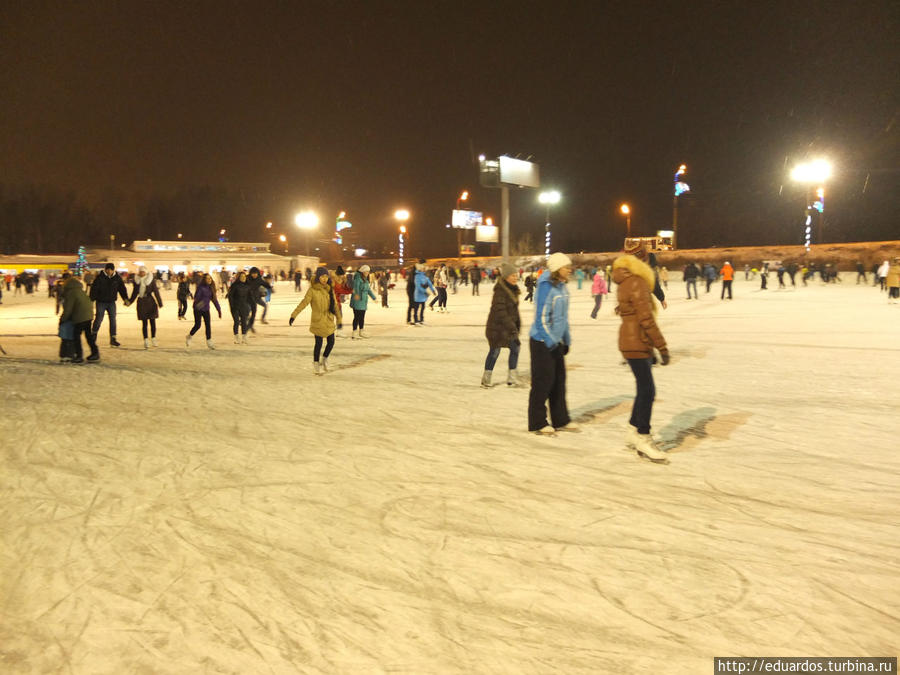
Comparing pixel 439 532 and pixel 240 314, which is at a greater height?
pixel 240 314

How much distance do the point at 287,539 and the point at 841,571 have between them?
98.6 inches

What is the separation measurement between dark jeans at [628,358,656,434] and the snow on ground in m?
0.30

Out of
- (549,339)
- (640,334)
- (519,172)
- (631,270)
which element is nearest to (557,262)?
(549,339)

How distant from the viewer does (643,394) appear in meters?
4.39

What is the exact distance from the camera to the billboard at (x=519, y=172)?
48594mm

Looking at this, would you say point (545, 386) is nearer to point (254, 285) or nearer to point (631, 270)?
point (631, 270)

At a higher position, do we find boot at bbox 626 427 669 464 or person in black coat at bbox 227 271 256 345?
person in black coat at bbox 227 271 256 345

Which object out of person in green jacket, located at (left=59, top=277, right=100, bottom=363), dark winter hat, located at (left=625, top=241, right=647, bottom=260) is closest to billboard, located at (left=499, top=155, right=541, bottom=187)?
person in green jacket, located at (left=59, top=277, right=100, bottom=363)

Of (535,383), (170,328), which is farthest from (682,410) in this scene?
(170,328)

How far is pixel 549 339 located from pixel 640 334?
2.75 feet

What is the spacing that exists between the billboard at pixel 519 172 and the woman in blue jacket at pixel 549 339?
43.3 m

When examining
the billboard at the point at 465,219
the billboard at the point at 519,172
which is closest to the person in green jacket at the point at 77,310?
the billboard at the point at 519,172

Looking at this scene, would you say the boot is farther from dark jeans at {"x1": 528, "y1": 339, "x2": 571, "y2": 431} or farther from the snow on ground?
dark jeans at {"x1": 528, "y1": 339, "x2": 571, "y2": 431}

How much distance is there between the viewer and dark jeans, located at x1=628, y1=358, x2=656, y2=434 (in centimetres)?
432
